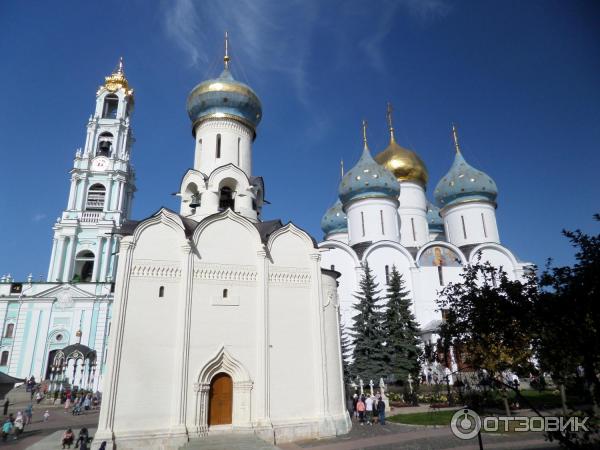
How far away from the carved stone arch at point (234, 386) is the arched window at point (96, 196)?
2498 cm

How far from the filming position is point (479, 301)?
5426mm

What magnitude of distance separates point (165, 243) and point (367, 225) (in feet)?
56.8

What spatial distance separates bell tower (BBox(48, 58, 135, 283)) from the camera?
29.8 m

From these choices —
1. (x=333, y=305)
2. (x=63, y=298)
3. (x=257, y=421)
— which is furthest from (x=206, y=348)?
(x=63, y=298)

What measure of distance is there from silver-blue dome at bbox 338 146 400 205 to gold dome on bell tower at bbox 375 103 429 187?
3052mm

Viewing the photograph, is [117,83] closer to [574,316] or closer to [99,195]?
[99,195]

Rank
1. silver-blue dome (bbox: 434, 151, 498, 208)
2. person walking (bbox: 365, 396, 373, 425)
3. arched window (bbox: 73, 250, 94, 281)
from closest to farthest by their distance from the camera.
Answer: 1. person walking (bbox: 365, 396, 373, 425)
2. silver-blue dome (bbox: 434, 151, 498, 208)
3. arched window (bbox: 73, 250, 94, 281)

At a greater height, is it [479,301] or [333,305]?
[333,305]

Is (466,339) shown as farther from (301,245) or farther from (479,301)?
(301,245)

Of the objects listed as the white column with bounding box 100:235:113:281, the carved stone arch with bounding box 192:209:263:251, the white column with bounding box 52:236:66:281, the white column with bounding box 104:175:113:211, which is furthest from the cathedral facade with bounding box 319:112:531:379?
the white column with bounding box 52:236:66:281

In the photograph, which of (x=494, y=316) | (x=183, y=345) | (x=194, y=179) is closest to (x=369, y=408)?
(x=183, y=345)

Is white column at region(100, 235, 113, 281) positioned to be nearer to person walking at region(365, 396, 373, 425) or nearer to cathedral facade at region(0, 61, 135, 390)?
A: cathedral facade at region(0, 61, 135, 390)

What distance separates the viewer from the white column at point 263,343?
418 inches

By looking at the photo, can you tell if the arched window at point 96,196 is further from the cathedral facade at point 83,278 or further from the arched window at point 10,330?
the arched window at point 10,330
